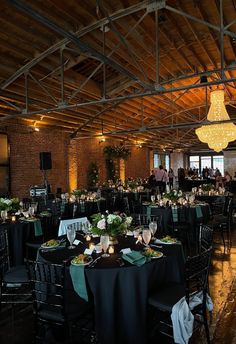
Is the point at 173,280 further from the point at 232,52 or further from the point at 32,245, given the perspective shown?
the point at 232,52

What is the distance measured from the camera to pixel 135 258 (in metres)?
2.96

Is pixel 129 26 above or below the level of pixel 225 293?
above

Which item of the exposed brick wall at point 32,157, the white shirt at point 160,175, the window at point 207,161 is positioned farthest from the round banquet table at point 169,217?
the window at point 207,161

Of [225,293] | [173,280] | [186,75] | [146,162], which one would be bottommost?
[225,293]

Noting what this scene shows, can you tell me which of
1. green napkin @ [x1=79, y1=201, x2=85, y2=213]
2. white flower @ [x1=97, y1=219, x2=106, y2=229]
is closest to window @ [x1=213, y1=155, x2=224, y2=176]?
green napkin @ [x1=79, y1=201, x2=85, y2=213]

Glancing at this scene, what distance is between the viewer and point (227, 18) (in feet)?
21.9

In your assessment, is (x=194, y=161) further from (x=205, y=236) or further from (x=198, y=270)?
(x=198, y=270)

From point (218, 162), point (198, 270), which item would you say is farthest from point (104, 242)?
point (218, 162)

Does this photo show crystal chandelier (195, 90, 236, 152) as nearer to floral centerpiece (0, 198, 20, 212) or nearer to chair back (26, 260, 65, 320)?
floral centerpiece (0, 198, 20, 212)

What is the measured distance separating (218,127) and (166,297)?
7.31m

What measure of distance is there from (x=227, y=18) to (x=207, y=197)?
4.69 metres

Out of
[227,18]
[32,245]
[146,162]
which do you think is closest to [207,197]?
[227,18]

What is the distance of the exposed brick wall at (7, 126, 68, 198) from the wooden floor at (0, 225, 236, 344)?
25.4ft

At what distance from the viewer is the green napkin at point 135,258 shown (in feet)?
9.52
